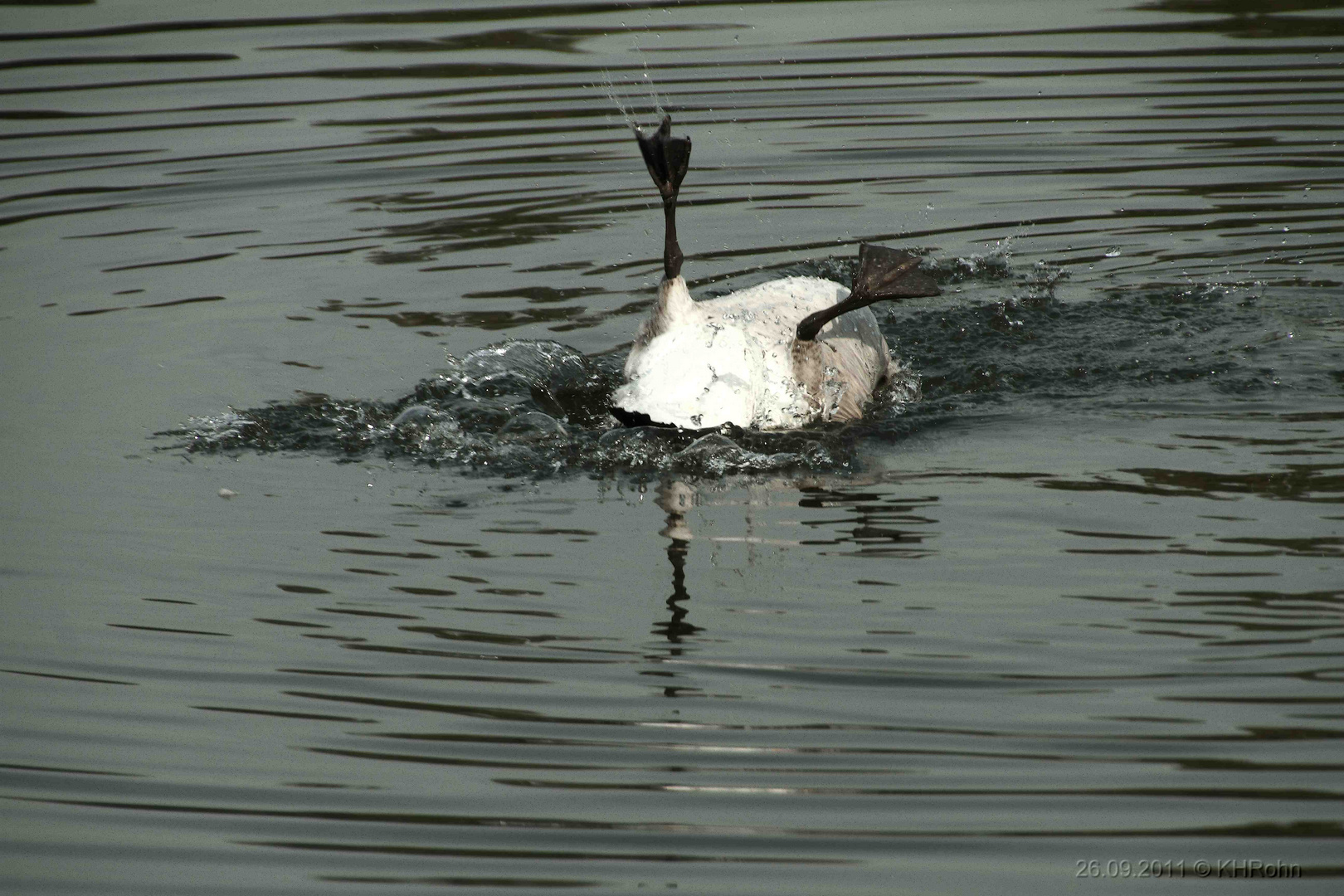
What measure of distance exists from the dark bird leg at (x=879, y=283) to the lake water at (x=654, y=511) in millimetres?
451

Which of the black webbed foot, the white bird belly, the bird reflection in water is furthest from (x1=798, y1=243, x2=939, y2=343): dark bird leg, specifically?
the bird reflection in water

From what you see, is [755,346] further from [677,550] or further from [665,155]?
[677,550]

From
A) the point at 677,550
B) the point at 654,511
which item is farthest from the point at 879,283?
the point at 677,550

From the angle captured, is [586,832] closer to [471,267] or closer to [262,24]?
[471,267]

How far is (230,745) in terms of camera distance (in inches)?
156

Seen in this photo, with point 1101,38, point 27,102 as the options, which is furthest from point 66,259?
point 1101,38

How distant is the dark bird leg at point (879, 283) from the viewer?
6070 mm

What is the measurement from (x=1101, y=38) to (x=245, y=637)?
30.8 ft

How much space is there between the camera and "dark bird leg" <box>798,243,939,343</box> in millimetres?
6070

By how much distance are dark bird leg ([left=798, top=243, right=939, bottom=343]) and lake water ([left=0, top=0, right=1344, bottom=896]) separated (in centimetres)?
45

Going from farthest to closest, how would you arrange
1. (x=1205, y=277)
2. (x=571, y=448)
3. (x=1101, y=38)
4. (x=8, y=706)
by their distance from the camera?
(x=1101, y=38), (x=1205, y=277), (x=571, y=448), (x=8, y=706)

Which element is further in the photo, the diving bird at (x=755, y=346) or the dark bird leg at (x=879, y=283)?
the dark bird leg at (x=879, y=283)

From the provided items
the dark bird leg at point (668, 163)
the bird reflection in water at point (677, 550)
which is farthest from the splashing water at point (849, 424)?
the dark bird leg at point (668, 163)

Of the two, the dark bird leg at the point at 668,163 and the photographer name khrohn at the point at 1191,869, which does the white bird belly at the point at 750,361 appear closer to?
the dark bird leg at the point at 668,163
